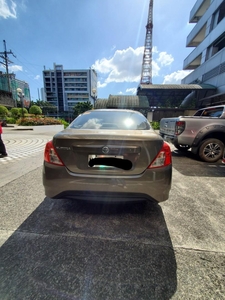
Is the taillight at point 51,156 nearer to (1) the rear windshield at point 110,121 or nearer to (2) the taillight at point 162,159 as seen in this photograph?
(1) the rear windshield at point 110,121

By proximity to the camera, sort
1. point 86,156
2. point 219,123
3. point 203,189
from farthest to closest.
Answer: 1. point 219,123
2. point 203,189
3. point 86,156

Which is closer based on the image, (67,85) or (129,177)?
(129,177)

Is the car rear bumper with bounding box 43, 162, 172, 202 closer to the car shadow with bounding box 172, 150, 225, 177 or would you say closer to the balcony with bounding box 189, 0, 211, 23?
the car shadow with bounding box 172, 150, 225, 177

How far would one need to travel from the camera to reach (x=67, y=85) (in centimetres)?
7981

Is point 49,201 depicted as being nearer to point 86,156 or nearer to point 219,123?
point 86,156

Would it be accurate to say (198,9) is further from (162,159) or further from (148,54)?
(162,159)

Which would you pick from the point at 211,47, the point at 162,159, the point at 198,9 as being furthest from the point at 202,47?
the point at 162,159

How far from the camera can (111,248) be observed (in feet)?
5.21

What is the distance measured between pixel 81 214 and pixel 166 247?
1236 millimetres

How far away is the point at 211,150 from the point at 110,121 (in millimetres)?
4072

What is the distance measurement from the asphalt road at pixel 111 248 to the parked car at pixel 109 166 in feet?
1.63

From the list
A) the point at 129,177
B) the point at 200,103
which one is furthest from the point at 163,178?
the point at 200,103

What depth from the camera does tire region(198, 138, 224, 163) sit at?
4.71 meters

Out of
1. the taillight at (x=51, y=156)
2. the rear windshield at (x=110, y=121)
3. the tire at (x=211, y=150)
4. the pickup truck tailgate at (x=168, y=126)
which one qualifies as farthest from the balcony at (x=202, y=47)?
the taillight at (x=51, y=156)
